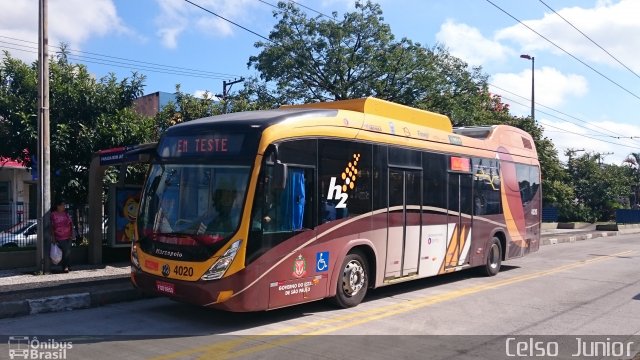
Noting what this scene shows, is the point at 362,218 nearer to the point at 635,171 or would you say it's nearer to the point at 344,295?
the point at 344,295

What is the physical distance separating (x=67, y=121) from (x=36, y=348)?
8803 millimetres

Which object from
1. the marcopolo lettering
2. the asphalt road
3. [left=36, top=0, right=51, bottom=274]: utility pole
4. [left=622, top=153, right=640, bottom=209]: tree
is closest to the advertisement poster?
[left=36, top=0, right=51, bottom=274]: utility pole

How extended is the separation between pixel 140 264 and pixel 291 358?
308cm

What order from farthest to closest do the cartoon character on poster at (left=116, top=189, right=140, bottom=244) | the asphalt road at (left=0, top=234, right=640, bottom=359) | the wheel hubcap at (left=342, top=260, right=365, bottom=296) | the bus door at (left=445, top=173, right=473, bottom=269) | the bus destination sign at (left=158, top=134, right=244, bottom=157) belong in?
the cartoon character on poster at (left=116, top=189, right=140, bottom=244) < the bus door at (left=445, top=173, right=473, bottom=269) < the wheel hubcap at (left=342, top=260, right=365, bottom=296) < the bus destination sign at (left=158, top=134, right=244, bottom=157) < the asphalt road at (left=0, top=234, right=640, bottom=359)

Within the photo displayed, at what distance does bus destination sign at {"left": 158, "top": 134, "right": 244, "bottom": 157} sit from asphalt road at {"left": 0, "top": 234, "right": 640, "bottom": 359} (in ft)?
7.95

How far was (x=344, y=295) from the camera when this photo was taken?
8922mm

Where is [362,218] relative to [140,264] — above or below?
above

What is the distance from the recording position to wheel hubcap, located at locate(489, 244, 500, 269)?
1359cm

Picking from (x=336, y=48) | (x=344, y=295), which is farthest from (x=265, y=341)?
(x=336, y=48)

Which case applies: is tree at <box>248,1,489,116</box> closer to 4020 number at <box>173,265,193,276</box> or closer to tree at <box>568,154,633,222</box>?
4020 number at <box>173,265,193,276</box>

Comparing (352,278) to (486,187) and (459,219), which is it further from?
(486,187)

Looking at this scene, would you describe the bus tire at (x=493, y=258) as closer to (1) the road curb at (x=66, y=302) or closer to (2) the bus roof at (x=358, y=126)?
(2) the bus roof at (x=358, y=126)

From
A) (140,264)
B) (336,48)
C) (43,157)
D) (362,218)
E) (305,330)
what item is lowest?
(305,330)

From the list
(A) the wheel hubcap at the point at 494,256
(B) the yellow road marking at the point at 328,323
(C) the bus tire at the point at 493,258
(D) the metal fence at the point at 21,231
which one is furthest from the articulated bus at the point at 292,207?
(D) the metal fence at the point at 21,231
